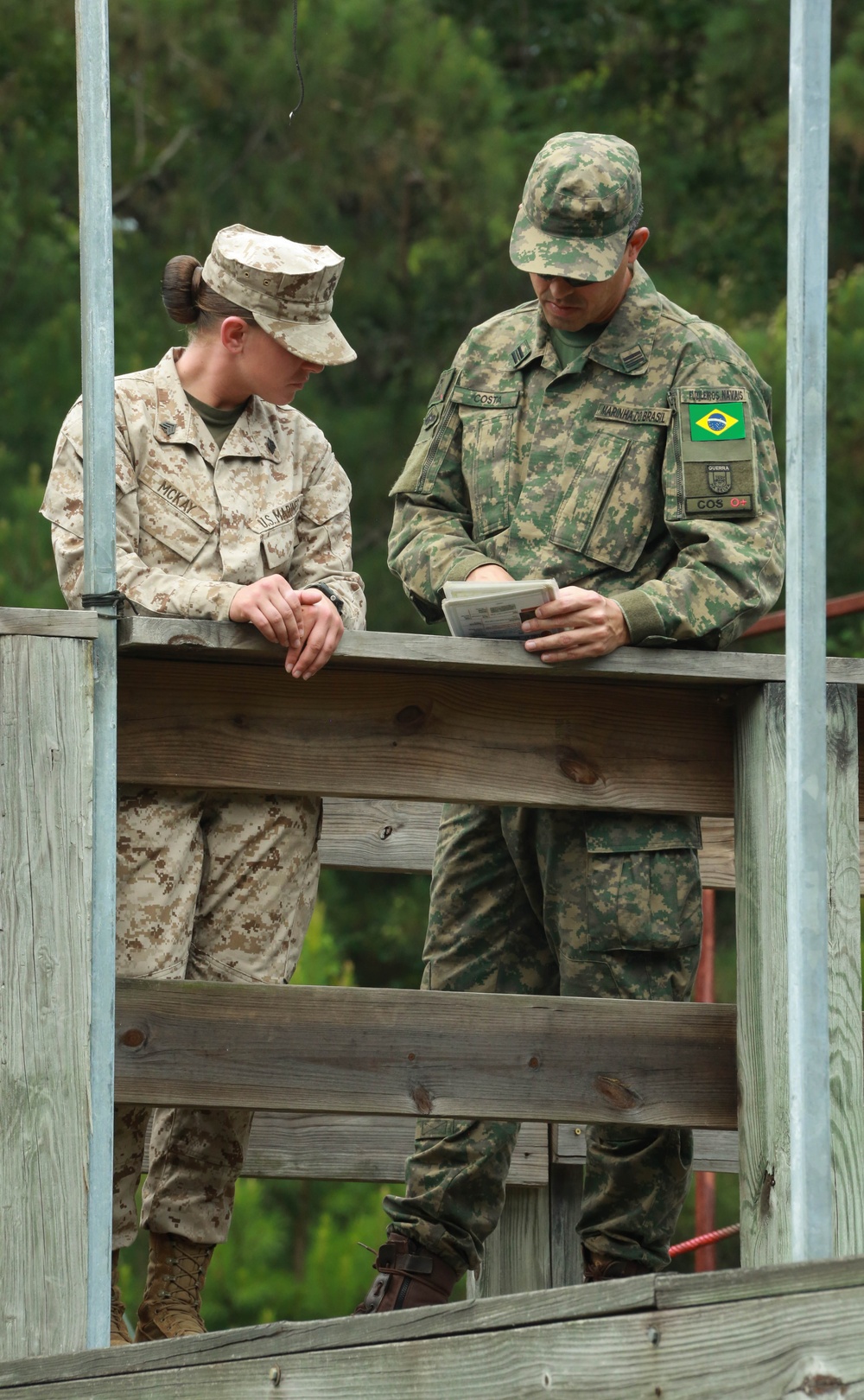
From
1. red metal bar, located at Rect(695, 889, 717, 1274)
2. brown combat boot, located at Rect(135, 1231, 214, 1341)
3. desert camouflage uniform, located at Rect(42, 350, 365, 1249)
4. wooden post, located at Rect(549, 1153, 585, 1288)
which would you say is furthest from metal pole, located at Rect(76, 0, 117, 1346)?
red metal bar, located at Rect(695, 889, 717, 1274)

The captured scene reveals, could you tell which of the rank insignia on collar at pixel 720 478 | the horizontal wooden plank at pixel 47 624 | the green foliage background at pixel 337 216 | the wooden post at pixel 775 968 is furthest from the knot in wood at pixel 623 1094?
the green foliage background at pixel 337 216

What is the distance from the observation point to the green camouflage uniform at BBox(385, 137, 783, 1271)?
3.08 metres

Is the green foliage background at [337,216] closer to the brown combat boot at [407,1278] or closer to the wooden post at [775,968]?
the brown combat boot at [407,1278]

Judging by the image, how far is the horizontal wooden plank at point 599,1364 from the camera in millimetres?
1774

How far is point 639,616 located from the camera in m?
2.88

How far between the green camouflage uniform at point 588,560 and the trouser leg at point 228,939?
35 centimetres

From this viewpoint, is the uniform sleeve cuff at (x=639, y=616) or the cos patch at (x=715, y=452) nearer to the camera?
the uniform sleeve cuff at (x=639, y=616)

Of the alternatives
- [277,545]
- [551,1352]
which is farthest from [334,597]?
[551,1352]

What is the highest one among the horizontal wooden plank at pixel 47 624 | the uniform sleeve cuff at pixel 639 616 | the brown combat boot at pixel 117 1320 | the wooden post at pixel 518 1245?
the uniform sleeve cuff at pixel 639 616

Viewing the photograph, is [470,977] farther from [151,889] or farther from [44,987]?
[44,987]

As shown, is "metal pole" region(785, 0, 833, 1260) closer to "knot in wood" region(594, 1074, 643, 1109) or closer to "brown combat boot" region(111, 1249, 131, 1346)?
"knot in wood" region(594, 1074, 643, 1109)


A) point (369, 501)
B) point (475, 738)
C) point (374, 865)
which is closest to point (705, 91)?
point (369, 501)

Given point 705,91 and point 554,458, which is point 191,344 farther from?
point 705,91

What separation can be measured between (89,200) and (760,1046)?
1370 mm
